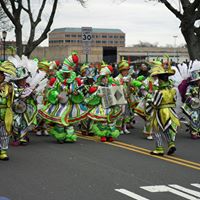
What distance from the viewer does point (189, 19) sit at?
1934 cm

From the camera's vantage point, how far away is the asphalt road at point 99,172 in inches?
278

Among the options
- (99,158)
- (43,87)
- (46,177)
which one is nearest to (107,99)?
(43,87)

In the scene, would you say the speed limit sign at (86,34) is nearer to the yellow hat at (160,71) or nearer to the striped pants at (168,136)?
the yellow hat at (160,71)

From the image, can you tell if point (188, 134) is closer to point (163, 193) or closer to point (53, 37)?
point (163, 193)

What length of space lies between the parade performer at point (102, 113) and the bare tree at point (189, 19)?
771cm

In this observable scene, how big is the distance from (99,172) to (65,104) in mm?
3799

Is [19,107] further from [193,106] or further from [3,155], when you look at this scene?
[193,106]

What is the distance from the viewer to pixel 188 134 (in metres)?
13.9

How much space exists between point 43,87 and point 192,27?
934 cm

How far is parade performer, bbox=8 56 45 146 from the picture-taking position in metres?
11.5

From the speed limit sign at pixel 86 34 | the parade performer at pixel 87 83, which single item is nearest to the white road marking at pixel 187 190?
the parade performer at pixel 87 83

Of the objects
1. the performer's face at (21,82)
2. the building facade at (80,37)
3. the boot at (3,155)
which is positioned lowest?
the boot at (3,155)

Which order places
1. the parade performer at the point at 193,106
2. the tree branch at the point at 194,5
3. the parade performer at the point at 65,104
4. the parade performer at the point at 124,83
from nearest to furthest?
1. the parade performer at the point at 65,104
2. the parade performer at the point at 193,106
3. the parade performer at the point at 124,83
4. the tree branch at the point at 194,5

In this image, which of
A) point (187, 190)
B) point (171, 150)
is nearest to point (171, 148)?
point (171, 150)
